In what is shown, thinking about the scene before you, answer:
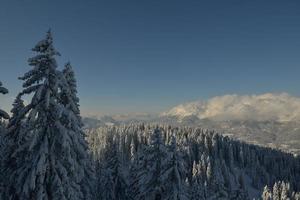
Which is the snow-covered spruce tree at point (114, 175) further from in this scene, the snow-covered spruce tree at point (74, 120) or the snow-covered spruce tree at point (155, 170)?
the snow-covered spruce tree at point (155, 170)

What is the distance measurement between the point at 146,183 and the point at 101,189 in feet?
58.8

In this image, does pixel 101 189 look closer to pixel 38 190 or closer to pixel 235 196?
pixel 235 196

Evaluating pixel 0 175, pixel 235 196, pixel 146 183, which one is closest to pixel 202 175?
pixel 235 196

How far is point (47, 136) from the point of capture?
21672 mm

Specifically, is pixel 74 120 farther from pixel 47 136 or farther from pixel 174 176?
pixel 174 176

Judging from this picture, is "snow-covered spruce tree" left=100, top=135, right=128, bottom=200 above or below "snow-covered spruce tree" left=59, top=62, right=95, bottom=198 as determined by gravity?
below

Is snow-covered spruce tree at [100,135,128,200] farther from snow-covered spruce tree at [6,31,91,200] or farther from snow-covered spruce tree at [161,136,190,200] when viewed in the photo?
snow-covered spruce tree at [6,31,91,200]

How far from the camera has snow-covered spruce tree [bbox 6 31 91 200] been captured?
21.1 meters

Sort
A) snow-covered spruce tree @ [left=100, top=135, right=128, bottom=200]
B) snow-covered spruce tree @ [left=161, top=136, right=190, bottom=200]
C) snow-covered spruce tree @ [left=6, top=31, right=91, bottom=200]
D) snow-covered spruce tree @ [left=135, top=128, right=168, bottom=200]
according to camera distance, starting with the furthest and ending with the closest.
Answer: snow-covered spruce tree @ [left=100, top=135, right=128, bottom=200] < snow-covered spruce tree @ [left=135, top=128, right=168, bottom=200] < snow-covered spruce tree @ [left=161, top=136, right=190, bottom=200] < snow-covered spruce tree @ [left=6, top=31, right=91, bottom=200]

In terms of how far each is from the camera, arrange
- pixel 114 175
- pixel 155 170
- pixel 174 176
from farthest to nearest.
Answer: pixel 114 175 < pixel 155 170 < pixel 174 176

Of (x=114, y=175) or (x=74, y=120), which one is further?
(x=114, y=175)

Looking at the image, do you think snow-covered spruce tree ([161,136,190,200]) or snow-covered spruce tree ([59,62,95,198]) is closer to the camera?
snow-covered spruce tree ([59,62,95,198])

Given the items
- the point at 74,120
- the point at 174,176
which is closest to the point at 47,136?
the point at 74,120

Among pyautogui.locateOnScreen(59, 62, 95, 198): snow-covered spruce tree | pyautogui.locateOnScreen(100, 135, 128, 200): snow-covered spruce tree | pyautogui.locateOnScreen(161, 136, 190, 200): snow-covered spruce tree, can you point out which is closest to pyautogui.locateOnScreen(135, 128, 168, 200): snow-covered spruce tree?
pyautogui.locateOnScreen(161, 136, 190, 200): snow-covered spruce tree
